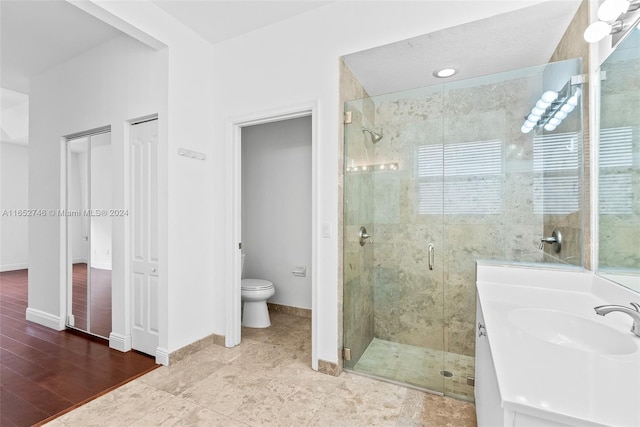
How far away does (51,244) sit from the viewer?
3.21 meters

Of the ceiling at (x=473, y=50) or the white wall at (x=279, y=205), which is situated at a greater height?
the ceiling at (x=473, y=50)

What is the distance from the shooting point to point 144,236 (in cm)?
257

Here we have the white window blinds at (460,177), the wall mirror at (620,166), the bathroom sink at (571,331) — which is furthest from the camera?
the white window blinds at (460,177)

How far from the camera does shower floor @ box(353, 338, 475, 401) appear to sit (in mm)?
1987

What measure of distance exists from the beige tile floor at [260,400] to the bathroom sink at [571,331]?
0.83 metres

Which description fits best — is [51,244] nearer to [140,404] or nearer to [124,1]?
[140,404]

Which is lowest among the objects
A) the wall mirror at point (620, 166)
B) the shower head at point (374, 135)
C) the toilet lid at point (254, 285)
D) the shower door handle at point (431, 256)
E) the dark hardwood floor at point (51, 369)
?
the dark hardwood floor at point (51, 369)

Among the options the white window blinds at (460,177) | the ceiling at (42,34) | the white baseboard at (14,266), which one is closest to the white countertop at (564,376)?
the white window blinds at (460,177)

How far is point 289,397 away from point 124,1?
293cm

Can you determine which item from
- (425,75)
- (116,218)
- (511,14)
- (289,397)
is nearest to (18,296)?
(116,218)

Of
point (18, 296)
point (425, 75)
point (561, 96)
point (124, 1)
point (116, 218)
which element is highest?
point (124, 1)

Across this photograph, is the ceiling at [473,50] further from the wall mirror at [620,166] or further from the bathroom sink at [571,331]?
the bathroom sink at [571,331]

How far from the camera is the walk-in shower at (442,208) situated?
1949 millimetres

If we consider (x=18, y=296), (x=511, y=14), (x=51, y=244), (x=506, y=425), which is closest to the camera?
(x=506, y=425)
